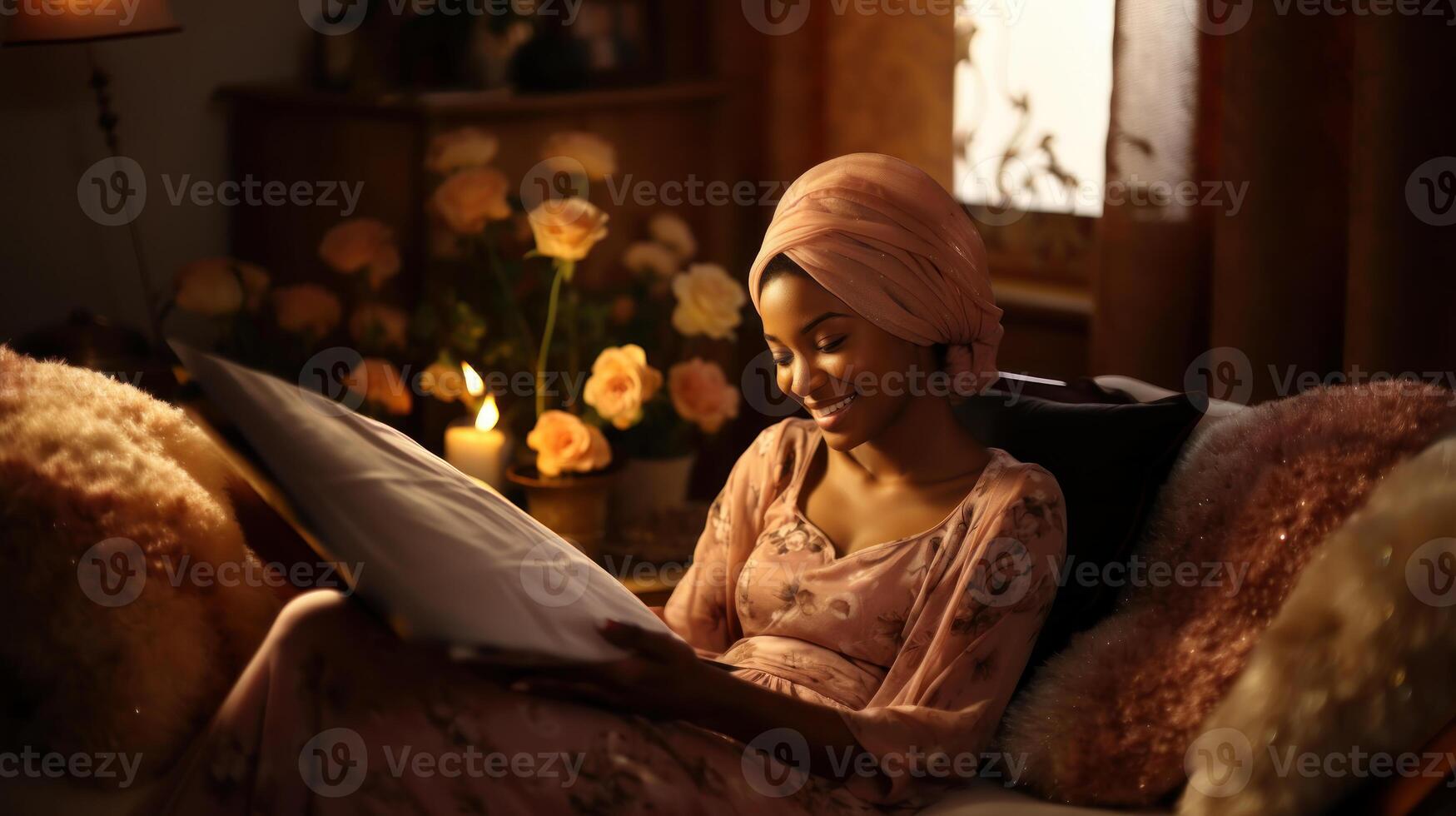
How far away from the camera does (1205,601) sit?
128 centimetres

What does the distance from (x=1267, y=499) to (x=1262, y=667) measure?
7.3 inches

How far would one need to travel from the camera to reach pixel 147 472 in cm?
135

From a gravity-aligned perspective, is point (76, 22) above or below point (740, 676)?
above

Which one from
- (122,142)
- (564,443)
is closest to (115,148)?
(122,142)

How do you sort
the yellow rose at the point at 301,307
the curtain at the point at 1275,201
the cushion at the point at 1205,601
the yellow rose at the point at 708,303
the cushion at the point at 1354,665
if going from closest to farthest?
the cushion at the point at 1354,665 → the cushion at the point at 1205,601 → the curtain at the point at 1275,201 → the yellow rose at the point at 708,303 → the yellow rose at the point at 301,307

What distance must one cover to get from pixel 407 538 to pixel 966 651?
1.67 feet

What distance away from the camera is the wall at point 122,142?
8.36ft

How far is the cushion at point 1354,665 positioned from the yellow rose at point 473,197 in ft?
4.33

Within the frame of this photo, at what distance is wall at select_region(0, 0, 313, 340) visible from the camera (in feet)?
8.36

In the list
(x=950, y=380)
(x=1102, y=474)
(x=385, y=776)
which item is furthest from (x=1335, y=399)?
Answer: (x=385, y=776)

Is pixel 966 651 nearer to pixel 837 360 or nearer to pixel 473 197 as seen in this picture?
pixel 837 360

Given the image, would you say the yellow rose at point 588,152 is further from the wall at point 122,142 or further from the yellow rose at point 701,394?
the wall at point 122,142

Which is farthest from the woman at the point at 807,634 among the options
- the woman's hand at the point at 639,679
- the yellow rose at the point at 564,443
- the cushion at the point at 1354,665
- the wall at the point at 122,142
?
the wall at the point at 122,142

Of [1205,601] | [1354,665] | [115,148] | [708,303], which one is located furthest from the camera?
[115,148]
